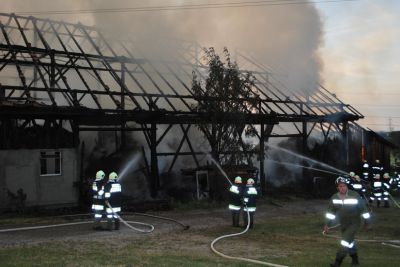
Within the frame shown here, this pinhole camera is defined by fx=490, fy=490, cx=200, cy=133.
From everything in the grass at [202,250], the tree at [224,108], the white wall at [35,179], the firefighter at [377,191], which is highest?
the tree at [224,108]

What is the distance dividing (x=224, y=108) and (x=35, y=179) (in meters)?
7.16

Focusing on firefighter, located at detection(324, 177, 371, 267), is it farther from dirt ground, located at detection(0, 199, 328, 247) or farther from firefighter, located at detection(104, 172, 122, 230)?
firefighter, located at detection(104, 172, 122, 230)

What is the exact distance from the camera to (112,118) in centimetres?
1697

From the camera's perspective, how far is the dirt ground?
1089 cm

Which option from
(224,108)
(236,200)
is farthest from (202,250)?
(224,108)

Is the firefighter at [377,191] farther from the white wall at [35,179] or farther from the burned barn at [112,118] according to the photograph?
the white wall at [35,179]

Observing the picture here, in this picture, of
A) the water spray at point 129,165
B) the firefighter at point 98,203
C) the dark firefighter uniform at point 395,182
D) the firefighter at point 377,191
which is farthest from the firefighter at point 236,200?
the dark firefighter uniform at point 395,182

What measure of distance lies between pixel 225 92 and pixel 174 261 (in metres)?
11.0

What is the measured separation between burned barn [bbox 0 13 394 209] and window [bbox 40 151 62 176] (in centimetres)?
3

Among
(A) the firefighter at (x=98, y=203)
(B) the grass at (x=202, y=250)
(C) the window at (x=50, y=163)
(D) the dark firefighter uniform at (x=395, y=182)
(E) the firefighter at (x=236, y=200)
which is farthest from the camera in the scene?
(D) the dark firefighter uniform at (x=395, y=182)

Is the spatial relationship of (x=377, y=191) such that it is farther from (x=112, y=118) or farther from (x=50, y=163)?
(x=50, y=163)

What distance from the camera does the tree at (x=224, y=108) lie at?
60.0 feet

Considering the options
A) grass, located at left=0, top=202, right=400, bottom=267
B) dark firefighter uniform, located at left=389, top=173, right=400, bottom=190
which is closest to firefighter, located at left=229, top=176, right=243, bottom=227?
grass, located at left=0, top=202, right=400, bottom=267

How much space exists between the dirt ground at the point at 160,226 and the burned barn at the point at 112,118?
7.70ft
